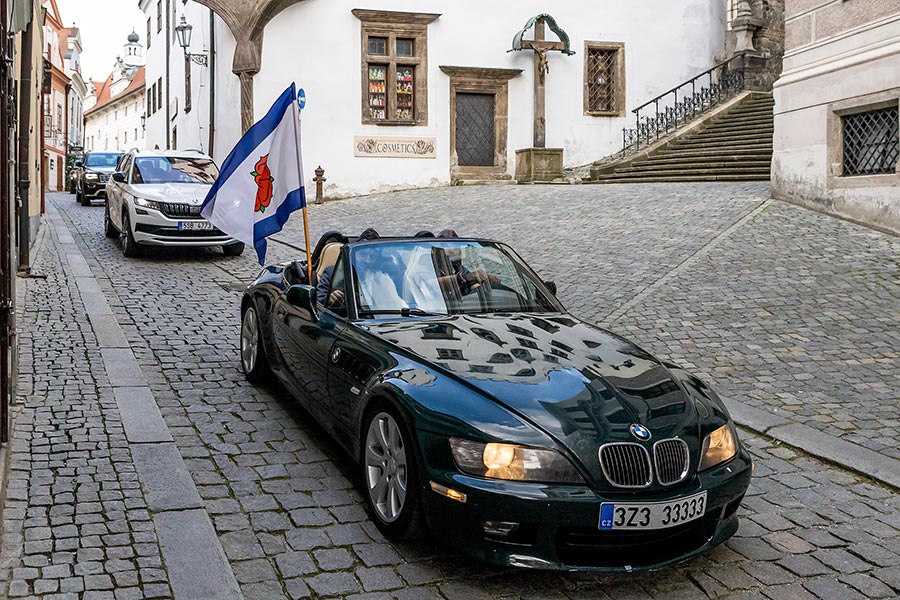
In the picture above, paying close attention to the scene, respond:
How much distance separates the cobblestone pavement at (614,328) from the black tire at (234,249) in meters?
0.32

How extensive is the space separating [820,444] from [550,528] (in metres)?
2.85

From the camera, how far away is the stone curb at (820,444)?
517 cm

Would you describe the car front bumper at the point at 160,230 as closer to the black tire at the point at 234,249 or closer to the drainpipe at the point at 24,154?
the black tire at the point at 234,249

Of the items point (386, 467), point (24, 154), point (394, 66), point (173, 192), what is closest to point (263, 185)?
point (386, 467)

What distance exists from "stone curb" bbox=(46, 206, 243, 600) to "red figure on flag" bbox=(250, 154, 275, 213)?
1.62 m

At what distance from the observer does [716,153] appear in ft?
69.2

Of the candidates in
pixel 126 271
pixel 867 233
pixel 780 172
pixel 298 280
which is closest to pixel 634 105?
pixel 780 172

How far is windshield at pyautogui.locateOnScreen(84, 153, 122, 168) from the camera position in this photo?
32.2 m

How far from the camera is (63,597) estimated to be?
3432 mm

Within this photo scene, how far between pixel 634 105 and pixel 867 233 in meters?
15.4

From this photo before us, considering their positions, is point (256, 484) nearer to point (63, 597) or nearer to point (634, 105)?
point (63, 597)

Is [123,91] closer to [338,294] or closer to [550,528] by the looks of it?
[338,294]

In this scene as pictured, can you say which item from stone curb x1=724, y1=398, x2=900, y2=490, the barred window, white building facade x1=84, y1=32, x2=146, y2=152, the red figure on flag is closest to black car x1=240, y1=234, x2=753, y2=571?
stone curb x1=724, y1=398, x2=900, y2=490

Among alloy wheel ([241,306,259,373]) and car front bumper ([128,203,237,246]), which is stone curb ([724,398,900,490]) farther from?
car front bumper ([128,203,237,246])
